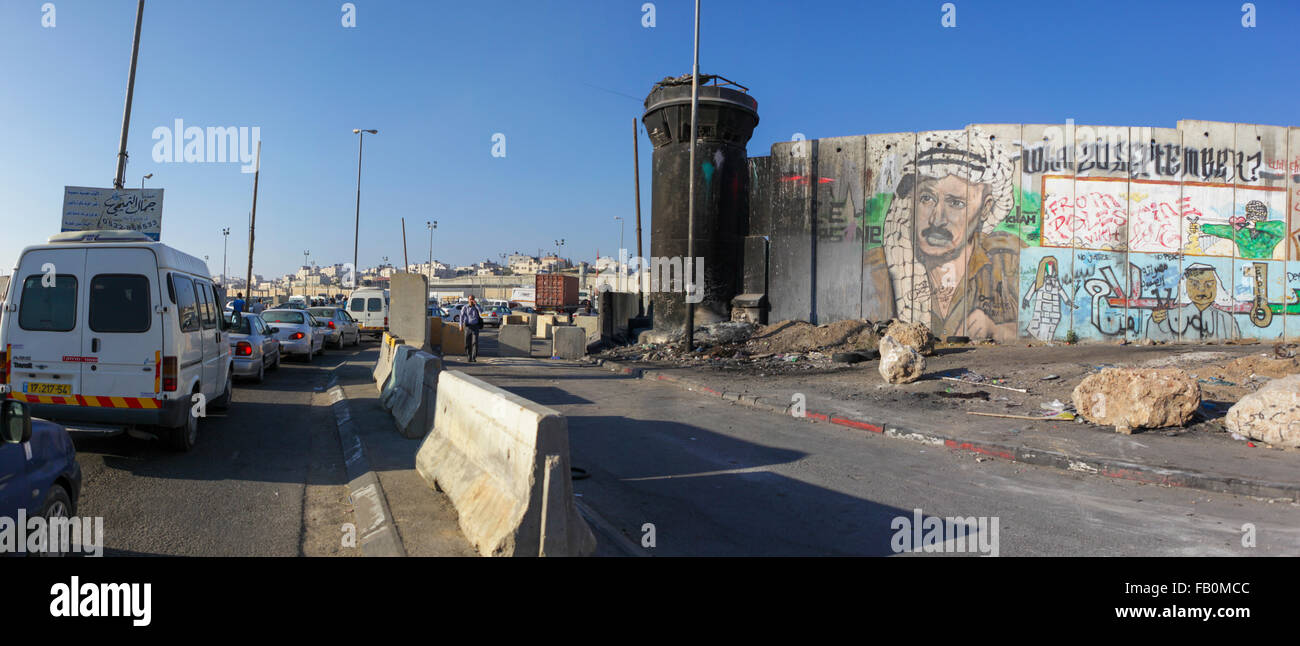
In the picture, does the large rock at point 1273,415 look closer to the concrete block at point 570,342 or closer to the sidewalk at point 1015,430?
the sidewalk at point 1015,430

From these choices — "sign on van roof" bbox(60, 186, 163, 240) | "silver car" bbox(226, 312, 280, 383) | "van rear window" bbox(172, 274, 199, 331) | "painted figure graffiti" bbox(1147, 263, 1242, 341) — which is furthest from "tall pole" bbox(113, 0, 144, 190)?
"painted figure graffiti" bbox(1147, 263, 1242, 341)

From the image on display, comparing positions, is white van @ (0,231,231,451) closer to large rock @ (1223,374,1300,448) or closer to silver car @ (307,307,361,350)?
large rock @ (1223,374,1300,448)

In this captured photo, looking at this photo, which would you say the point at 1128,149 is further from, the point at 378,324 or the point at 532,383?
the point at 378,324

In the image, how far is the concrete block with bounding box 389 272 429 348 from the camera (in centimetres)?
2027

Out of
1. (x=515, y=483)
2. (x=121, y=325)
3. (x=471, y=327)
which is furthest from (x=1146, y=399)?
(x=471, y=327)

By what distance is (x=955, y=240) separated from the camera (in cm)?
1869

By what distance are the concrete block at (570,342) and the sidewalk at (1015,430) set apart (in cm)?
676

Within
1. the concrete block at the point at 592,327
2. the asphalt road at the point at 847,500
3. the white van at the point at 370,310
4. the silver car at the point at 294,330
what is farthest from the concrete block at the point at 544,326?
the asphalt road at the point at 847,500

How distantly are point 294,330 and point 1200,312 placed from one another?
23263mm

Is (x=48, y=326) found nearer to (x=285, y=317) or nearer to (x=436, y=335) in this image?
(x=285, y=317)

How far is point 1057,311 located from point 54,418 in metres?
19.9

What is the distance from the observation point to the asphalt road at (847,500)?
514cm

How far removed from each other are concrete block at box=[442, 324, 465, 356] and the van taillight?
16375 mm
